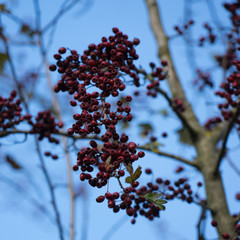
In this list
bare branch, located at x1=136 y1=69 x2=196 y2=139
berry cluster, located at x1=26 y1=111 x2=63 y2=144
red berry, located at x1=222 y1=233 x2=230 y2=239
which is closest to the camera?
red berry, located at x1=222 y1=233 x2=230 y2=239

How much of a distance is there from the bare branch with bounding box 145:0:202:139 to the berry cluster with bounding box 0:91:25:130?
6.27ft

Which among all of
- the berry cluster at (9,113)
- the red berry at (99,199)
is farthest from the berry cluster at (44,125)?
the red berry at (99,199)

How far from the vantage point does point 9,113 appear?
3.08 m

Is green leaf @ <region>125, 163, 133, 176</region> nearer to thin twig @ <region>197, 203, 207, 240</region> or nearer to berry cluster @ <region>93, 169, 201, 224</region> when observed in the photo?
berry cluster @ <region>93, 169, 201, 224</region>

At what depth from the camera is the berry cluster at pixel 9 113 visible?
3.02m

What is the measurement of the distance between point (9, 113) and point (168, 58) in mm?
2652

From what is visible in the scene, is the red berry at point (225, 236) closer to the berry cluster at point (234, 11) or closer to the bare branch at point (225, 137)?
the bare branch at point (225, 137)

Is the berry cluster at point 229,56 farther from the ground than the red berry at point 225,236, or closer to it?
farther from the ground

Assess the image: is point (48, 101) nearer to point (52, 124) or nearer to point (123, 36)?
point (52, 124)

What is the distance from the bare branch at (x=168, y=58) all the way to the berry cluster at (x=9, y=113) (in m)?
1.91

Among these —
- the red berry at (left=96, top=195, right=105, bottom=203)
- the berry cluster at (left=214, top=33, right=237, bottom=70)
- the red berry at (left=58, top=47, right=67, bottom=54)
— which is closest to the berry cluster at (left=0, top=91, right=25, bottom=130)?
the red berry at (left=58, top=47, right=67, bottom=54)

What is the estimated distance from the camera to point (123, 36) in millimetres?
2641

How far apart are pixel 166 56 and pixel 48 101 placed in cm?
482

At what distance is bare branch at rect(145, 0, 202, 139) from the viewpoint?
14.0 feet
